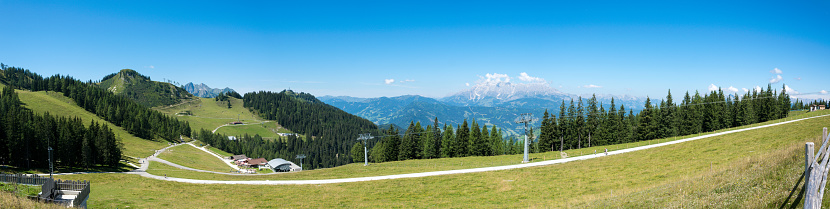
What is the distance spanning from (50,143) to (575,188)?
8419 centimetres

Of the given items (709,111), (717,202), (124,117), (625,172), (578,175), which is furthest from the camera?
(124,117)

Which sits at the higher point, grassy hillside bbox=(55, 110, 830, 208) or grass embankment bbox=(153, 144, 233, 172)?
grassy hillside bbox=(55, 110, 830, 208)

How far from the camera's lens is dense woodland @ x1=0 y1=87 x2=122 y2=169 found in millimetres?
55487

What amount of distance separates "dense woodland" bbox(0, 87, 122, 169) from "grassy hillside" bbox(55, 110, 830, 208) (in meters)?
29.3

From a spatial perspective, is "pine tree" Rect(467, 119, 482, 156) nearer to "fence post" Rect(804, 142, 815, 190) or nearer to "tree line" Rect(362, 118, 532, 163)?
"tree line" Rect(362, 118, 532, 163)

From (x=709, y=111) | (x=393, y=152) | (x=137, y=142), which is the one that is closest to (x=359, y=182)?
(x=393, y=152)

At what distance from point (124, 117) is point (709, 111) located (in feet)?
632

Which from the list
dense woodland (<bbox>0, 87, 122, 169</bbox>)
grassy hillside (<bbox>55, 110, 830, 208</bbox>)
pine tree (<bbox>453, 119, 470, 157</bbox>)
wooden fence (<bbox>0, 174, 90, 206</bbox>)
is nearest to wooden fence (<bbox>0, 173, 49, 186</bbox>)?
wooden fence (<bbox>0, 174, 90, 206</bbox>)

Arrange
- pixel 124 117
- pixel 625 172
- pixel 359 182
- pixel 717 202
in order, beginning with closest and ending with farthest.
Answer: pixel 717 202 < pixel 625 172 < pixel 359 182 < pixel 124 117

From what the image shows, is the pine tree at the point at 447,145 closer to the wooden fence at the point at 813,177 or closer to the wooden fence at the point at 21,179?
the wooden fence at the point at 21,179

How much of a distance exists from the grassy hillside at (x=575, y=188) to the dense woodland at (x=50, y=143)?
1155 inches

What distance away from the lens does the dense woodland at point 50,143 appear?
5549 centimetres

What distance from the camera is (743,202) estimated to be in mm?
11250

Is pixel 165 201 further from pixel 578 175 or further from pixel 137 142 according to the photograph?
pixel 137 142
